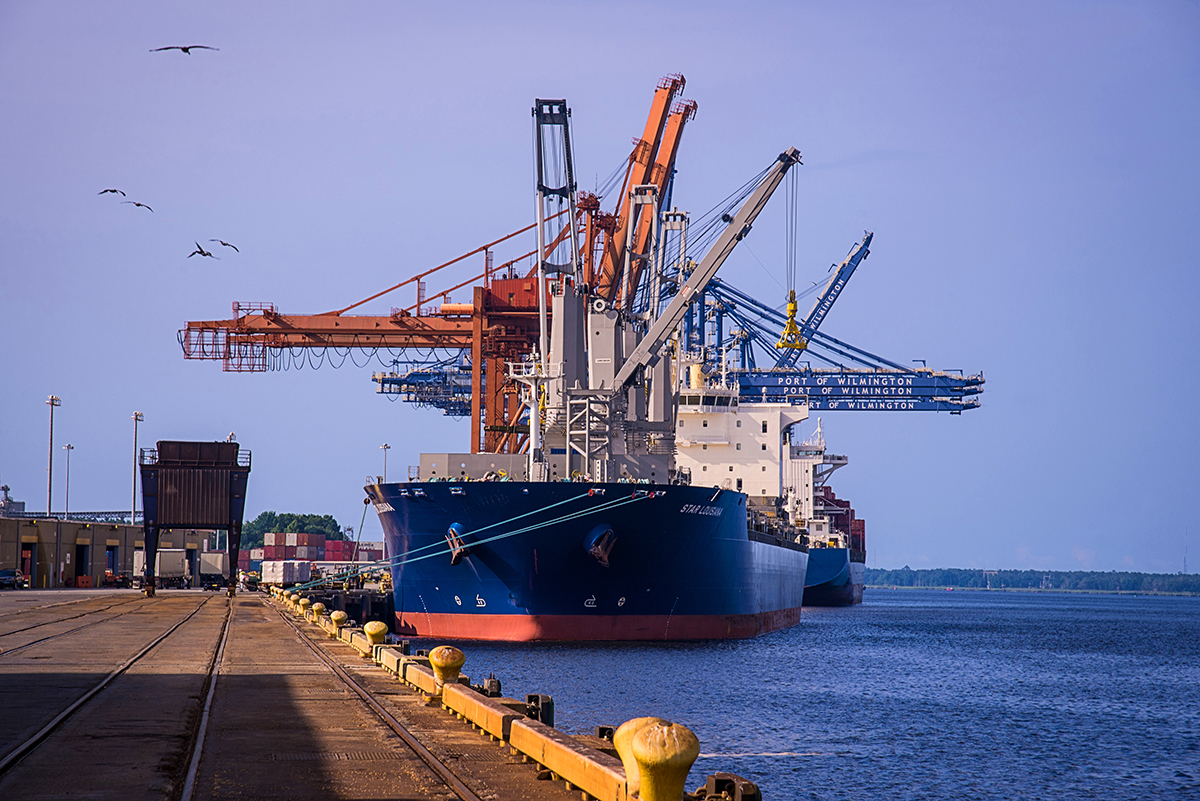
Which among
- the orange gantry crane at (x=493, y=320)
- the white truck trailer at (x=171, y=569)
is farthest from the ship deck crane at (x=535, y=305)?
the white truck trailer at (x=171, y=569)

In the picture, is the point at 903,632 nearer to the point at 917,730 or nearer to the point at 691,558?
the point at 691,558

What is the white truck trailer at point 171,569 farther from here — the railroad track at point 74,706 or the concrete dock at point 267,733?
the concrete dock at point 267,733

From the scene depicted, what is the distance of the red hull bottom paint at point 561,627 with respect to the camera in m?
32.7

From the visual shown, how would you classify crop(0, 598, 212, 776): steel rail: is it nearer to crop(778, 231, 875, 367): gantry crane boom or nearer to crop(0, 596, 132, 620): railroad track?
crop(0, 596, 132, 620): railroad track

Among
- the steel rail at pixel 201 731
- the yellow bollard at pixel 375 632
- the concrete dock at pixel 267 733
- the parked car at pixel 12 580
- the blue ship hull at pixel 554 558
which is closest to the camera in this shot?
the steel rail at pixel 201 731

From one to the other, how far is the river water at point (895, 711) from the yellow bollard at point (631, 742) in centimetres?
762

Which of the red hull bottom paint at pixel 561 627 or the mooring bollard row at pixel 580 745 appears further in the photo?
the red hull bottom paint at pixel 561 627

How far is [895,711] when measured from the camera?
2483cm

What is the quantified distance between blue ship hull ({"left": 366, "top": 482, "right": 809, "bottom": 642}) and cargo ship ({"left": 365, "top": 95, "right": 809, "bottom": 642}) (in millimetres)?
43

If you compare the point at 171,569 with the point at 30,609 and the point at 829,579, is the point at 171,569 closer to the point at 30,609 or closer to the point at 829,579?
the point at 30,609

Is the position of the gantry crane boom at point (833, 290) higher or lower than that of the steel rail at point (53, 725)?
higher

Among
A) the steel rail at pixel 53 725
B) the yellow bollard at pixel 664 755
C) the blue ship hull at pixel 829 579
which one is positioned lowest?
the blue ship hull at pixel 829 579

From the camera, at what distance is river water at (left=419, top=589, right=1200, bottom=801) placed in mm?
17703

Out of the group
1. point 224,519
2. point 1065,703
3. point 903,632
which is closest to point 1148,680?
point 1065,703
